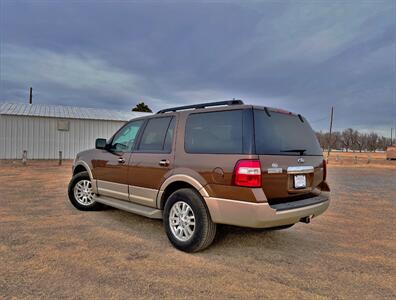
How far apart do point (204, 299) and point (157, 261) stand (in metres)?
1.00

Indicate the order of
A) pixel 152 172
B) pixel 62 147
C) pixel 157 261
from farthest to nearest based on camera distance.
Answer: pixel 62 147 → pixel 152 172 → pixel 157 261

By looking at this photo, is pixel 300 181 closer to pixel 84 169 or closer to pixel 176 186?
pixel 176 186

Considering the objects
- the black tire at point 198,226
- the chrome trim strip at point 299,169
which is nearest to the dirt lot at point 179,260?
the black tire at point 198,226

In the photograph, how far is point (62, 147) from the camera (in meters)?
19.5

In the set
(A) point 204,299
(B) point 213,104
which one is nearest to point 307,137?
(B) point 213,104

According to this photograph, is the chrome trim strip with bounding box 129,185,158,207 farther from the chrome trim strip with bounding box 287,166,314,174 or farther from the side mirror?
the chrome trim strip with bounding box 287,166,314,174

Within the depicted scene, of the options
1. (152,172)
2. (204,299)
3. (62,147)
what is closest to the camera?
(204,299)

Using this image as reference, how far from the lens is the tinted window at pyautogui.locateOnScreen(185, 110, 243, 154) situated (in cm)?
357

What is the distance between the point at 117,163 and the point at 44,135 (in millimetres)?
16348

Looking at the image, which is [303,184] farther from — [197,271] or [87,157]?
[87,157]

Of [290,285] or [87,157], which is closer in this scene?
[290,285]

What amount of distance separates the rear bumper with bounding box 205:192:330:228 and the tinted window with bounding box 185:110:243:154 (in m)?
0.61

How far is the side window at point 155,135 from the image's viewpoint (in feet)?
14.8

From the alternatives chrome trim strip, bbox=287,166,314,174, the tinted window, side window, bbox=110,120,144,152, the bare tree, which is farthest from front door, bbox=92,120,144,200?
the bare tree
